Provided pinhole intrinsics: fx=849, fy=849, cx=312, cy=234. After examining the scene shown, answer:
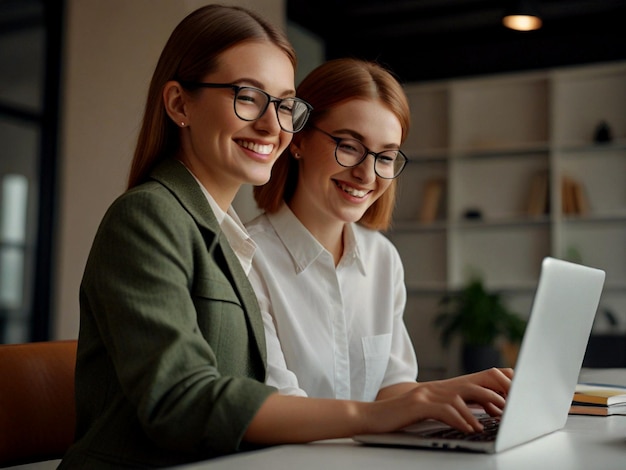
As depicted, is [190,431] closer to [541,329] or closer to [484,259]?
[541,329]

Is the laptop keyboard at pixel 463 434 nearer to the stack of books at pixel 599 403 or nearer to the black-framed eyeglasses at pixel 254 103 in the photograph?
the stack of books at pixel 599 403

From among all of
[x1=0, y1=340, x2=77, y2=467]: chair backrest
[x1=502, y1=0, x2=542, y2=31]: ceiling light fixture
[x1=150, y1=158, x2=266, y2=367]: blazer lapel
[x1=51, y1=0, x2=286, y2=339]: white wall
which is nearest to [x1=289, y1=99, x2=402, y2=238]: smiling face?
[x1=150, y1=158, x2=266, y2=367]: blazer lapel

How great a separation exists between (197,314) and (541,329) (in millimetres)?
525

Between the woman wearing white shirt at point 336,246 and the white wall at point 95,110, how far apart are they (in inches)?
111

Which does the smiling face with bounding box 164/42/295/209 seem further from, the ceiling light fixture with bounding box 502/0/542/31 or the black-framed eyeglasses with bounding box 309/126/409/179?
the ceiling light fixture with bounding box 502/0/542/31

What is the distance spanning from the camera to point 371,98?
1.97m

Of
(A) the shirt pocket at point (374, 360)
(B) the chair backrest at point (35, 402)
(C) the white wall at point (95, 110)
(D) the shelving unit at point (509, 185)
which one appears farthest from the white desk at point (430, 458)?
(D) the shelving unit at point (509, 185)

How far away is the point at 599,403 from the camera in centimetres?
163

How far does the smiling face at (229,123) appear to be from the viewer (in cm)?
148

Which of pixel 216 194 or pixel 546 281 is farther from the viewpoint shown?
pixel 216 194

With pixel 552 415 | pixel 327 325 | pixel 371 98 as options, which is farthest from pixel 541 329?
pixel 371 98

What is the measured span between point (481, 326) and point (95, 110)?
3.25m

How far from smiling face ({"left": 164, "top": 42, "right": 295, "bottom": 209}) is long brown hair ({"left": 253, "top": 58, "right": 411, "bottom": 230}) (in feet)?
1.45

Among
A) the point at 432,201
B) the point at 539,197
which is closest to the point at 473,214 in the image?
the point at 432,201
